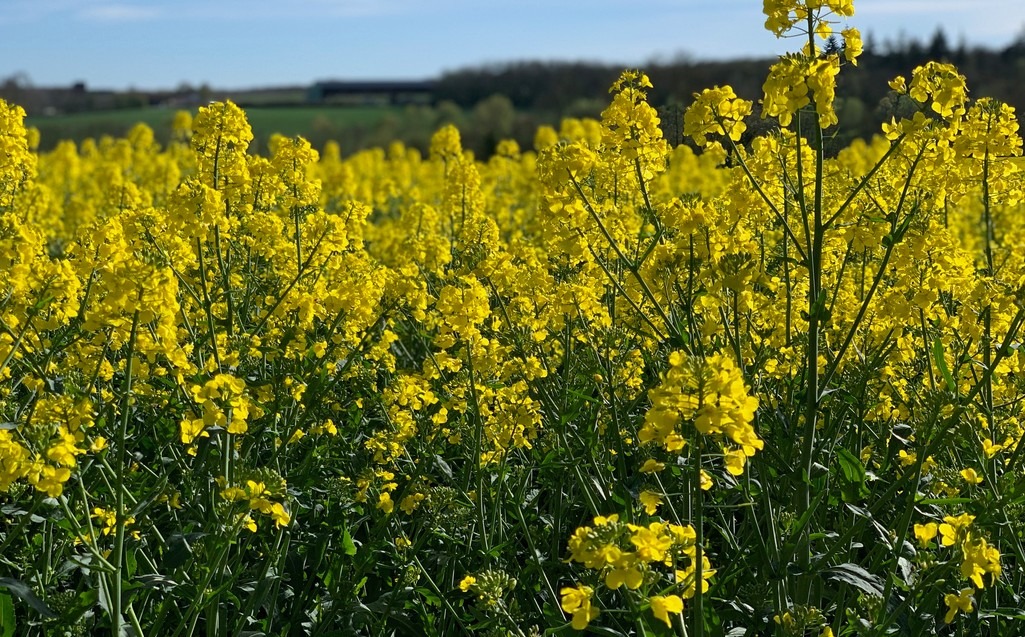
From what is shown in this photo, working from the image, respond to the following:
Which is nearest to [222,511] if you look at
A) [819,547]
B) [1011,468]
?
[819,547]

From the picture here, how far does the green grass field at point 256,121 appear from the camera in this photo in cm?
3241

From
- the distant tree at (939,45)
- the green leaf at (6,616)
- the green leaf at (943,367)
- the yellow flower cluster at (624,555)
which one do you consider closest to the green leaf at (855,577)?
the green leaf at (943,367)

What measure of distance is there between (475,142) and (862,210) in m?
26.2

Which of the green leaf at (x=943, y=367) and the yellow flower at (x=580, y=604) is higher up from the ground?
the green leaf at (x=943, y=367)

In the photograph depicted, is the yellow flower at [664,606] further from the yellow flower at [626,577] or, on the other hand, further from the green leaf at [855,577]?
the green leaf at [855,577]

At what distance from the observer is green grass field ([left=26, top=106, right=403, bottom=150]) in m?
32.4

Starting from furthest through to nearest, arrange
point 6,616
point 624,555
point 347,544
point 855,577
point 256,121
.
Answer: point 256,121 < point 347,544 < point 6,616 < point 855,577 < point 624,555

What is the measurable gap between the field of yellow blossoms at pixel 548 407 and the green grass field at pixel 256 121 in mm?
23594

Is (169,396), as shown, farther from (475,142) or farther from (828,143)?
(475,142)

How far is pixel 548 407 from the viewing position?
3.79 meters

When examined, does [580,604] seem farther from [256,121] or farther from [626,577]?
[256,121]

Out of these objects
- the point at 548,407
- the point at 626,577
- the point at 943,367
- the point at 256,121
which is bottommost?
the point at 548,407

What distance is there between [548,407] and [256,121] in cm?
4294

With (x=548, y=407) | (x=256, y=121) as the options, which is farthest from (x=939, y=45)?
(x=548, y=407)
